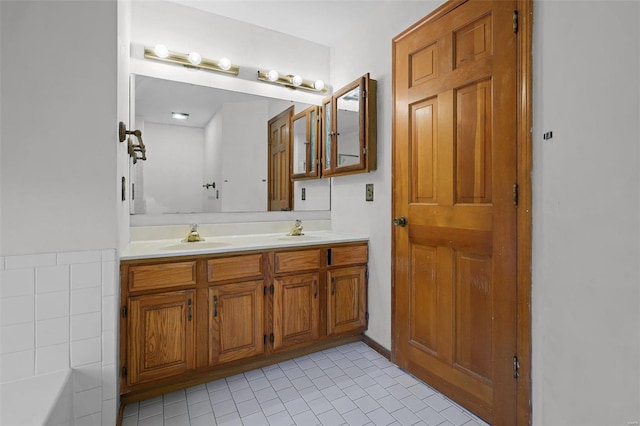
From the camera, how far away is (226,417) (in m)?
1.62

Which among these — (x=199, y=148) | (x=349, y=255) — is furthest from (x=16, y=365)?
(x=349, y=255)

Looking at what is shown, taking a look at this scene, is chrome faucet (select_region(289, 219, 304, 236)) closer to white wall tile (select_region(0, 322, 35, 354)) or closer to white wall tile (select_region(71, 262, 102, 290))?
white wall tile (select_region(71, 262, 102, 290))

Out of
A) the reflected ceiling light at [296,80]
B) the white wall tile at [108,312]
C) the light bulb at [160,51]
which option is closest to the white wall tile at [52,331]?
the white wall tile at [108,312]

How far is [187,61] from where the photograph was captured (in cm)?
231

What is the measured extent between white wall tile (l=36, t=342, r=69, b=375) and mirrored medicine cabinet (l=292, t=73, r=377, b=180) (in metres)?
1.91

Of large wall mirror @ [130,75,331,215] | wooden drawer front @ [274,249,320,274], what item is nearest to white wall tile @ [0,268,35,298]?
large wall mirror @ [130,75,331,215]

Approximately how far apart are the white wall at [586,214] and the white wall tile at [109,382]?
1863 millimetres

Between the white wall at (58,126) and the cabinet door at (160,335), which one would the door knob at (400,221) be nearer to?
the cabinet door at (160,335)

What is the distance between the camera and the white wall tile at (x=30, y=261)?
4.19 ft

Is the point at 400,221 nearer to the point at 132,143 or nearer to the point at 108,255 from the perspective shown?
the point at 108,255

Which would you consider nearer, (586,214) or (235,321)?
(586,214)

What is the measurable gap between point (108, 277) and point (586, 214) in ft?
6.56

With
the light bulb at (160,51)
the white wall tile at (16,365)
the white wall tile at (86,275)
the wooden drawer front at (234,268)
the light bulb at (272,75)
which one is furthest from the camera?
the light bulb at (272,75)

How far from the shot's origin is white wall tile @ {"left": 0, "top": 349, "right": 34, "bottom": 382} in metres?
1.26
